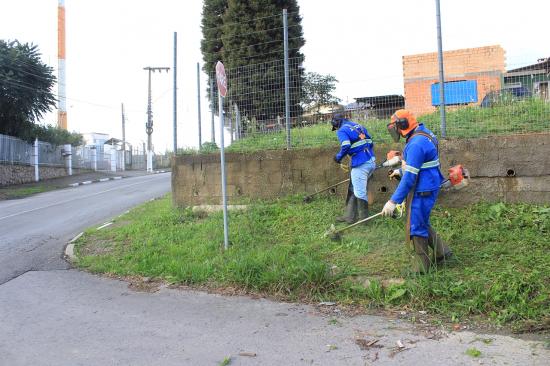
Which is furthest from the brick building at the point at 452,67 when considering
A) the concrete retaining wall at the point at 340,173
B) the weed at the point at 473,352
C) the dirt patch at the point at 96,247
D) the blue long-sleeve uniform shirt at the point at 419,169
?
the weed at the point at 473,352

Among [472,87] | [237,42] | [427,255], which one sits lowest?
[427,255]

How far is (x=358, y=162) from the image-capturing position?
660 centimetres

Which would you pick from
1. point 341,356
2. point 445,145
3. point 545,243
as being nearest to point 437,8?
point 445,145

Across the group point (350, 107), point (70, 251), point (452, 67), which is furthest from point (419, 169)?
point (452, 67)

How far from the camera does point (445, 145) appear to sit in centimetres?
705

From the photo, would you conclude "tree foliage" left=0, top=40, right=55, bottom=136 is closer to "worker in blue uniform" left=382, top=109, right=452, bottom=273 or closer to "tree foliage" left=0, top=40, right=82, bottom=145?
"tree foliage" left=0, top=40, right=82, bottom=145

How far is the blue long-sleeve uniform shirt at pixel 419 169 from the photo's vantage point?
185 inches

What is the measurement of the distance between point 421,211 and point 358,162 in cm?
193

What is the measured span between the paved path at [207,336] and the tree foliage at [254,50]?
4.67m

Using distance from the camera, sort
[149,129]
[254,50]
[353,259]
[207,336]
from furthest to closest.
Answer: [149,129]
[254,50]
[353,259]
[207,336]

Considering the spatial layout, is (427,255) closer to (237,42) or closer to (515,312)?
(515,312)

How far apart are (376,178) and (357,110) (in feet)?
5.89

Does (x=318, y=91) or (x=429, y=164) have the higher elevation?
(x=318, y=91)

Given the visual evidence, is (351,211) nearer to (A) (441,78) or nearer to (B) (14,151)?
(A) (441,78)
